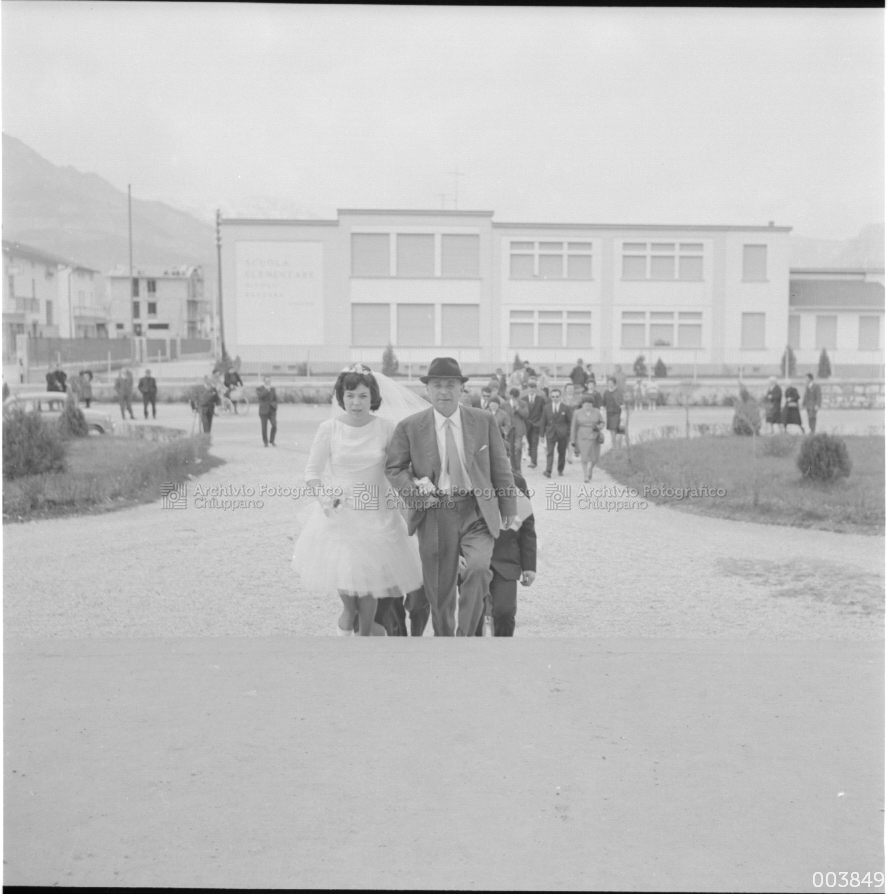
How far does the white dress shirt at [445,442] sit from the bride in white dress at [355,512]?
33 centimetres

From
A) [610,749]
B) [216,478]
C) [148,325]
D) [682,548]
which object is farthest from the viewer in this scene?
[148,325]

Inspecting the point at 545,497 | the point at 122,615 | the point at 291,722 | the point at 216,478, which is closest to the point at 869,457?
the point at 545,497

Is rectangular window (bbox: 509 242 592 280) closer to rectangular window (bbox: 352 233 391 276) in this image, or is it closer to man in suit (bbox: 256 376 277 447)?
rectangular window (bbox: 352 233 391 276)

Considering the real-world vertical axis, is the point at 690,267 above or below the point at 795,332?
above

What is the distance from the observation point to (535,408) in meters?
13.6

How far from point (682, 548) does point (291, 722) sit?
6.06 meters

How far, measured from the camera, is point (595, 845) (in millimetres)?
3201

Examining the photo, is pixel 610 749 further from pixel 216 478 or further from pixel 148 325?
pixel 148 325

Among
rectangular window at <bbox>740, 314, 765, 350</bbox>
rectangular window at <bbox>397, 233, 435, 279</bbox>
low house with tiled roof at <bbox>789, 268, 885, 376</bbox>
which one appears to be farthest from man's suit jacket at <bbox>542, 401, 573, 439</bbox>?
low house with tiled roof at <bbox>789, 268, 885, 376</bbox>

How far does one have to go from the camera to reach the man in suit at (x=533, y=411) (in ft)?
44.4

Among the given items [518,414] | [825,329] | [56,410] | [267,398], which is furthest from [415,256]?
[56,410]

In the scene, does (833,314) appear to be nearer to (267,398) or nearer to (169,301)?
(267,398)

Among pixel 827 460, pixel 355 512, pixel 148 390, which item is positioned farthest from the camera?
pixel 148 390

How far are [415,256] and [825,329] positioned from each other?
618 cm
